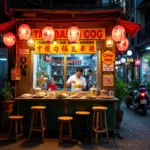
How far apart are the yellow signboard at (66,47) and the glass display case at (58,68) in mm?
405

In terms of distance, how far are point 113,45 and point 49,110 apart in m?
3.81

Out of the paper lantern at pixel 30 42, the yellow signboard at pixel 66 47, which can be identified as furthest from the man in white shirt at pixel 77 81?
the paper lantern at pixel 30 42

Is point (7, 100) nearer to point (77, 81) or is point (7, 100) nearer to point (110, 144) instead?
point (77, 81)

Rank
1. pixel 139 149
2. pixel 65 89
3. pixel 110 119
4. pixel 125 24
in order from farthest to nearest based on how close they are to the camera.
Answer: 1. pixel 65 89
2. pixel 125 24
3. pixel 110 119
4. pixel 139 149

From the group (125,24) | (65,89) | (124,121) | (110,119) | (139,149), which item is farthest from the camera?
(124,121)

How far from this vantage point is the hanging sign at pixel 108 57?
10555mm

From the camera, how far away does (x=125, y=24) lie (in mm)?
10406

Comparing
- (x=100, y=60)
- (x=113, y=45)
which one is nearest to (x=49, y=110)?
(x=100, y=60)

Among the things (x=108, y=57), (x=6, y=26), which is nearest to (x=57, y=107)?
(x=108, y=57)

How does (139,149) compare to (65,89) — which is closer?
(139,149)

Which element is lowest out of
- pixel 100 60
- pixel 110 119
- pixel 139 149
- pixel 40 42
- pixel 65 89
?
pixel 139 149

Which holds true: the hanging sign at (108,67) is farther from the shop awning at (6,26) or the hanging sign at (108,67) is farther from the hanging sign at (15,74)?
the shop awning at (6,26)

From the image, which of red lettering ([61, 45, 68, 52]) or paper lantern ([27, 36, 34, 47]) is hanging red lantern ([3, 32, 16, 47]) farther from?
red lettering ([61, 45, 68, 52])

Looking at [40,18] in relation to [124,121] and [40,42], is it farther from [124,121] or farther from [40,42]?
[124,121]
